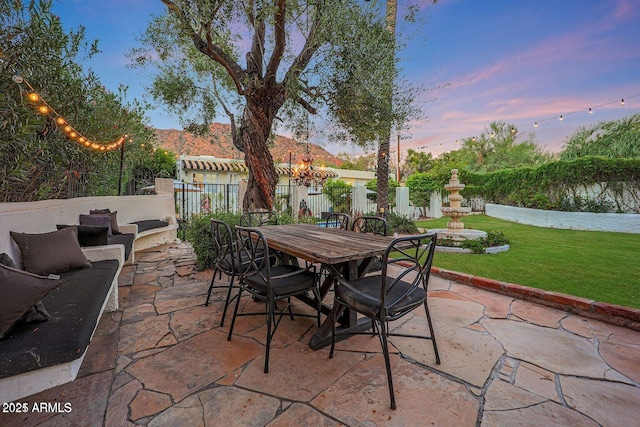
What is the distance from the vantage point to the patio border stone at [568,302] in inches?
95.7

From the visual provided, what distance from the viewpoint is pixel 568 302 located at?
2.75 m

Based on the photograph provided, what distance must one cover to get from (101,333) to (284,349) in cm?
158

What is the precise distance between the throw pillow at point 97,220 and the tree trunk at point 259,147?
2.20 meters

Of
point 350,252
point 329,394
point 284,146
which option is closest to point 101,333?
point 329,394

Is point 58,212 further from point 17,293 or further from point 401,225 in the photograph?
point 401,225

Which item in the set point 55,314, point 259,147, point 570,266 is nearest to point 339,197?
point 259,147

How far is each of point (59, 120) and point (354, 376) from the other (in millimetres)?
4599

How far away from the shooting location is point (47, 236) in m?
2.62

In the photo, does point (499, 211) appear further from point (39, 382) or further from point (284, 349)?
point (39, 382)

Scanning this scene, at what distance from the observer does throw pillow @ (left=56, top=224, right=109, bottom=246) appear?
3.19m

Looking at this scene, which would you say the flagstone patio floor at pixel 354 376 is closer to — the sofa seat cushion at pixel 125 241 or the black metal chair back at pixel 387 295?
the black metal chair back at pixel 387 295

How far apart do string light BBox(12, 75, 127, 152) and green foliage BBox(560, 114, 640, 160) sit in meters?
18.7

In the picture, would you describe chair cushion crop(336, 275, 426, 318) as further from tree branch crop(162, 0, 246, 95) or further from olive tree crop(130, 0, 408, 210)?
tree branch crop(162, 0, 246, 95)

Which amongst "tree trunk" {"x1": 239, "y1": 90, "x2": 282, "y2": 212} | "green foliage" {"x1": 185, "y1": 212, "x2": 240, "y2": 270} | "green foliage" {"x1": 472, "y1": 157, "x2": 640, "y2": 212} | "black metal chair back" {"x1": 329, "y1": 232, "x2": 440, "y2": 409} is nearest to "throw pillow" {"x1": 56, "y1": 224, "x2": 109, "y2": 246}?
"green foliage" {"x1": 185, "y1": 212, "x2": 240, "y2": 270}
